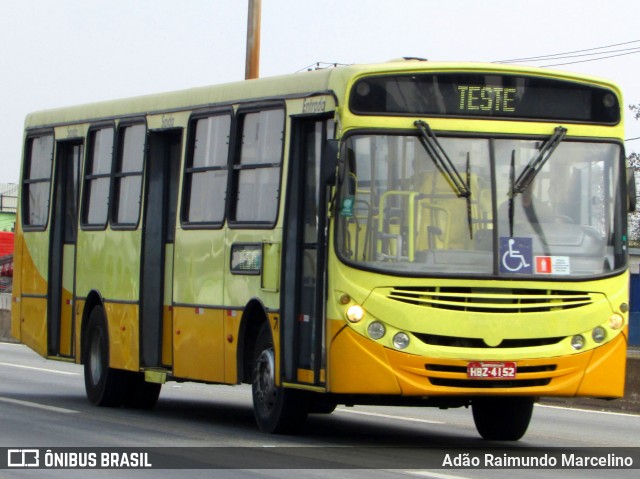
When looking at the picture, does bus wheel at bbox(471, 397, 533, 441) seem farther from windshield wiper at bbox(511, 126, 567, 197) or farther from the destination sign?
the destination sign

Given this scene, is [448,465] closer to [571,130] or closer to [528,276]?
[528,276]

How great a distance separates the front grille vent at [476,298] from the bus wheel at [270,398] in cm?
179

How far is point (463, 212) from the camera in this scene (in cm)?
1313

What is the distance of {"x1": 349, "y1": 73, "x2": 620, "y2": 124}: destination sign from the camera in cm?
1336

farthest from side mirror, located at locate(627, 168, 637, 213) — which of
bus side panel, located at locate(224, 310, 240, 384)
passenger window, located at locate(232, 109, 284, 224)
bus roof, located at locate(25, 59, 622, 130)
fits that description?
bus side panel, located at locate(224, 310, 240, 384)

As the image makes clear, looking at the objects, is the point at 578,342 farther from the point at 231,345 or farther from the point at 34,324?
the point at 34,324

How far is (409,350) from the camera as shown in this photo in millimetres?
12953

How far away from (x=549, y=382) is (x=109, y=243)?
6.74 m

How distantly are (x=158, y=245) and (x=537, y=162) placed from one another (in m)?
5.27

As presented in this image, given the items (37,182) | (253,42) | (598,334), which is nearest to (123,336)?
(37,182)

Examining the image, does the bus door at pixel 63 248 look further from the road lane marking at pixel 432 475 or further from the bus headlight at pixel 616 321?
the road lane marking at pixel 432 475

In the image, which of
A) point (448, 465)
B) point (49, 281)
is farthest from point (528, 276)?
point (49, 281)

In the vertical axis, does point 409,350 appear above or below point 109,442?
above

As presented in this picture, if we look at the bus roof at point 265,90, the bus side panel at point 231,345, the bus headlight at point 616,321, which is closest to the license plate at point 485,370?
the bus headlight at point 616,321
